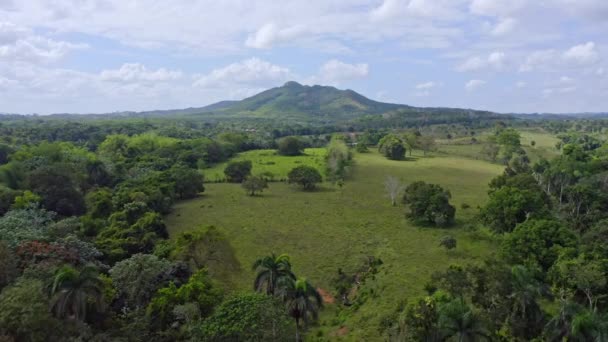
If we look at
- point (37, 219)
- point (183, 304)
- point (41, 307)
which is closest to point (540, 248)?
point (183, 304)

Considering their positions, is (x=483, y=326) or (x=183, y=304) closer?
(x=483, y=326)

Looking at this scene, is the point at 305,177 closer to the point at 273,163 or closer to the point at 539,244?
the point at 273,163

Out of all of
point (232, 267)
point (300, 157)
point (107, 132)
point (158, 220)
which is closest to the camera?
point (232, 267)

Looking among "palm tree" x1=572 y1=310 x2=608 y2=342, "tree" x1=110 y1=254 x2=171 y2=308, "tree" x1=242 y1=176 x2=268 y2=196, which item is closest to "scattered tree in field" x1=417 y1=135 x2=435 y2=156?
"tree" x1=242 y1=176 x2=268 y2=196

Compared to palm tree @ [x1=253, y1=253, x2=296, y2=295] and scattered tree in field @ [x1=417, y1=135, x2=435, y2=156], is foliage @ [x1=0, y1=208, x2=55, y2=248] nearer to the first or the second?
palm tree @ [x1=253, y1=253, x2=296, y2=295]

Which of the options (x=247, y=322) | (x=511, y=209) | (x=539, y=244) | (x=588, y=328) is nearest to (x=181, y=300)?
(x=247, y=322)

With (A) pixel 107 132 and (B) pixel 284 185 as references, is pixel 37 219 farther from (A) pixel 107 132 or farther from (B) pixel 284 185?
(A) pixel 107 132

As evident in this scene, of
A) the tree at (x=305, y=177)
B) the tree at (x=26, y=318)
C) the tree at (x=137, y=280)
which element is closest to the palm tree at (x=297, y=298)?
the tree at (x=137, y=280)
